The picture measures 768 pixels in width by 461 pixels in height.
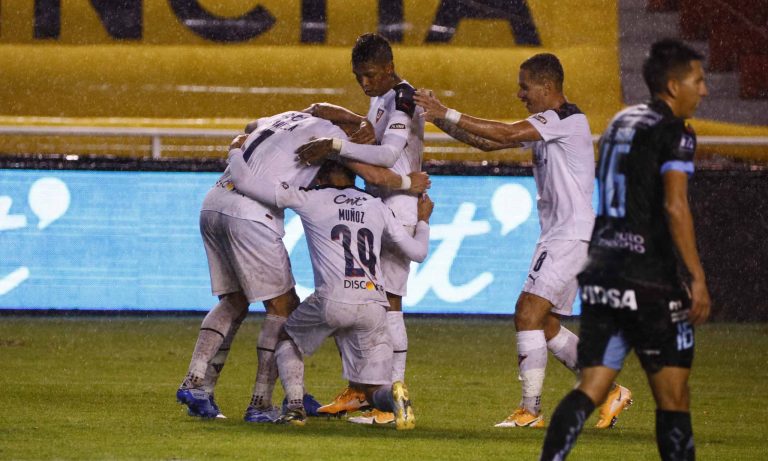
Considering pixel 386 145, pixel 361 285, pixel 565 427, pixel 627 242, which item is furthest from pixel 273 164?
pixel 565 427

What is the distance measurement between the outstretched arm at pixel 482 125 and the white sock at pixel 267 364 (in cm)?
126

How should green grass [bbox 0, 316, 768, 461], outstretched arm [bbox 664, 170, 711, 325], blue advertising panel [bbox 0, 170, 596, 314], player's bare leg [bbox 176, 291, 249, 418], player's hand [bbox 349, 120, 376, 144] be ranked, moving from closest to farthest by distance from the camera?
1. outstretched arm [bbox 664, 170, 711, 325]
2. green grass [bbox 0, 316, 768, 461]
3. player's bare leg [bbox 176, 291, 249, 418]
4. player's hand [bbox 349, 120, 376, 144]
5. blue advertising panel [bbox 0, 170, 596, 314]

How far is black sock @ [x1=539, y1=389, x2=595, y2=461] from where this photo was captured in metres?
4.59

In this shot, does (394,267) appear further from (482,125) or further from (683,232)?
(683,232)

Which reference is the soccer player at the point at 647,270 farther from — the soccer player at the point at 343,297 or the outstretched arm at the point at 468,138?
the outstretched arm at the point at 468,138

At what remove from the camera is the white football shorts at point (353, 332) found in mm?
6527

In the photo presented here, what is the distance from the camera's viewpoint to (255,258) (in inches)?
269

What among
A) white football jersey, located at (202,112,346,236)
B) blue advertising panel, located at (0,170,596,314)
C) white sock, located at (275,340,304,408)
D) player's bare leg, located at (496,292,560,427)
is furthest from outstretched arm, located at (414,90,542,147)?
blue advertising panel, located at (0,170,596,314)

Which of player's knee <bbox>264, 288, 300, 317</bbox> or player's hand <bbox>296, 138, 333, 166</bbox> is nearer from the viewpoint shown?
player's hand <bbox>296, 138, 333, 166</bbox>

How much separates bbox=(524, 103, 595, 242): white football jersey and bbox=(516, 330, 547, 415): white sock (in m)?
0.48

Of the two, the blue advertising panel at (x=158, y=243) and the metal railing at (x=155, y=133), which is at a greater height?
the metal railing at (x=155, y=133)

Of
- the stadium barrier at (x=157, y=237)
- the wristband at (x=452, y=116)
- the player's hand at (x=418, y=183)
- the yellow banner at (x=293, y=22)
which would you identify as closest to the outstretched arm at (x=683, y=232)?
the wristband at (x=452, y=116)

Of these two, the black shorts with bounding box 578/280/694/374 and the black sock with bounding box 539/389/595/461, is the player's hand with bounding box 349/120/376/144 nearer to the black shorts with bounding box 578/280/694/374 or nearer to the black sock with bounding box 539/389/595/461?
the black shorts with bounding box 578/280/694/374

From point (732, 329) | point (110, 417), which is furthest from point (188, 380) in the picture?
point (732, 329)
